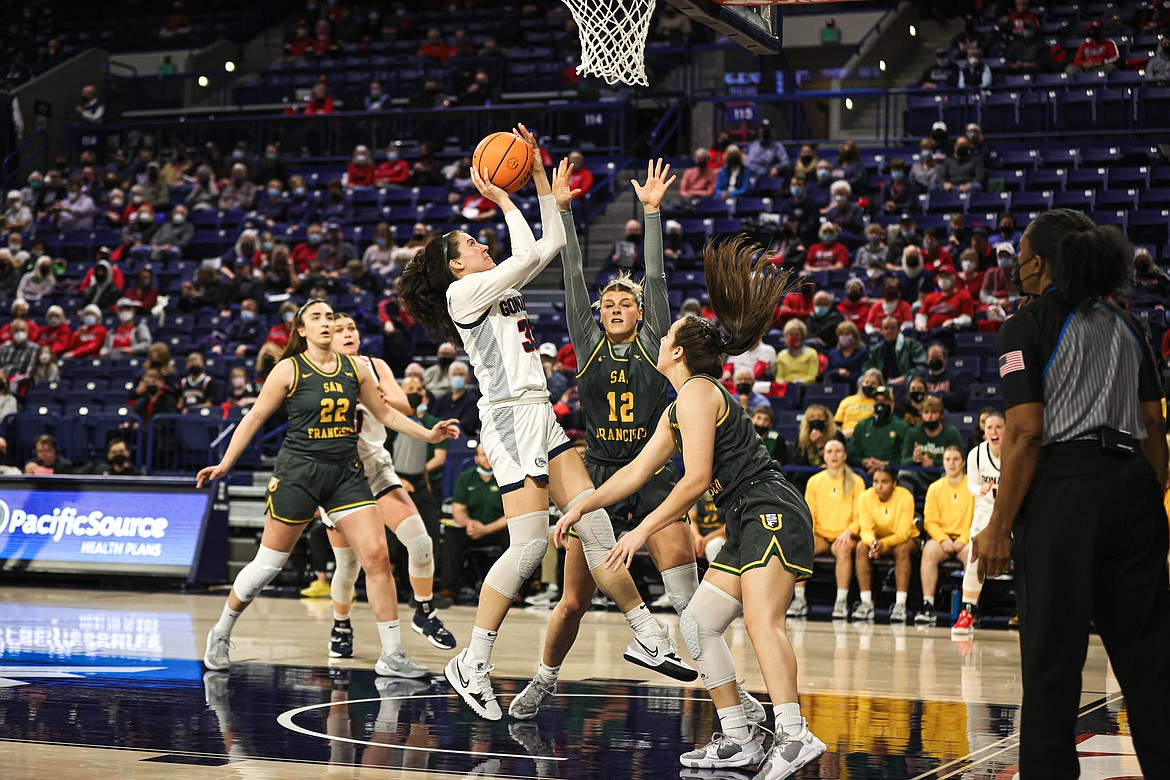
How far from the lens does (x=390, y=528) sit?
8.38m

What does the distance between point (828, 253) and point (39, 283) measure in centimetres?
1154

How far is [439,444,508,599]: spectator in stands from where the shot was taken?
12.4 metres

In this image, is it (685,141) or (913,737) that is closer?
(913,737)

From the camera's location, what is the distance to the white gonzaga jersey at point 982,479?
10.1m

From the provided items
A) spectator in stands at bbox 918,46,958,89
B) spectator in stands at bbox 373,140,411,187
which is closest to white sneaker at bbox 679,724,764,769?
spectator in stands at bbox 918,46,958,89

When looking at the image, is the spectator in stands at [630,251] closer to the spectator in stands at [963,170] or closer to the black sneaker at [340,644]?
the spectator in stands at [963,170]

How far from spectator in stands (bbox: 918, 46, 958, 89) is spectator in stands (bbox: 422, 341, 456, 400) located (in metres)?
8.85

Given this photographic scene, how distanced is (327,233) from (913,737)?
14669mm

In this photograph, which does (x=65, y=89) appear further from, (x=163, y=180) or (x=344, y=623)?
(x=344, y=623)

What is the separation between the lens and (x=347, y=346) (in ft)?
26.6

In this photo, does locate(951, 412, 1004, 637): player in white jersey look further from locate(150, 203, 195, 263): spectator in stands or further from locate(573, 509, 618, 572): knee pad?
locate(150, 203, 195, 263): spectator in stands

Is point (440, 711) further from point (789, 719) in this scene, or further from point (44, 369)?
point (44, 369)

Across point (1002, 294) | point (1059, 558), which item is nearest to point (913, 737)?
point (1059, 558)

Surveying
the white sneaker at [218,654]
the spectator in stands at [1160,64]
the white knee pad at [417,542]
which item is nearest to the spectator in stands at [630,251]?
the spectator in stands at [1160,64]
